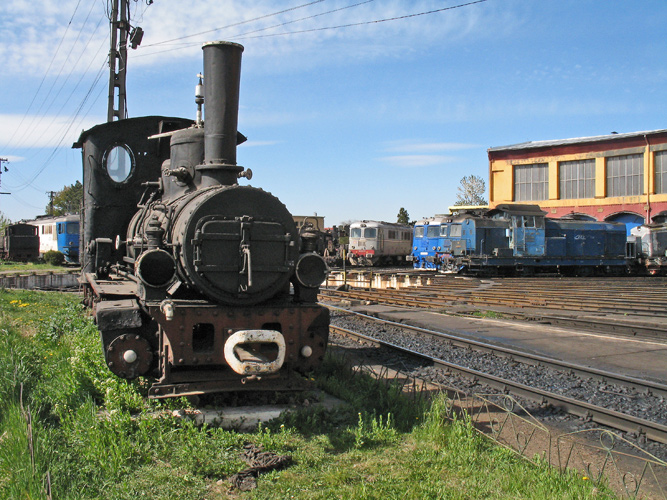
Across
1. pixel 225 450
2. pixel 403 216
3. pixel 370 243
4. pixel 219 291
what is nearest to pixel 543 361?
pixel 219 291

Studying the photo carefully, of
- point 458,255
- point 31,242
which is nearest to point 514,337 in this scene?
point 458,255

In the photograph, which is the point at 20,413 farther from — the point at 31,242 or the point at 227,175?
the point at 31,242

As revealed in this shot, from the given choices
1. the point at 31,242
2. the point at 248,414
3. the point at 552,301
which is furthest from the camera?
the point at 31,242

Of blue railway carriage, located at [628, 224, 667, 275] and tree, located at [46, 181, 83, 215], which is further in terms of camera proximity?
tree, located at [46, 181, 83, 215]

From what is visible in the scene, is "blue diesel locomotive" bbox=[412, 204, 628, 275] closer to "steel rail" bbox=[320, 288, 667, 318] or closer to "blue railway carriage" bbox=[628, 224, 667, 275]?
"blue railway carriage" bbox=[628, 224, 667, 275]

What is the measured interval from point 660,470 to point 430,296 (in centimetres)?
1261

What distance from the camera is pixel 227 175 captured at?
6430 mm

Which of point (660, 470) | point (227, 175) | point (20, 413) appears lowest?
point (660, 470)

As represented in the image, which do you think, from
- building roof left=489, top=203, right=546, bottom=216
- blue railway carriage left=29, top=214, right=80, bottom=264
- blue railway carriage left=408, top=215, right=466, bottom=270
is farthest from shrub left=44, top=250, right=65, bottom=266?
building roof left=489, top=203, right=546, bottom=216

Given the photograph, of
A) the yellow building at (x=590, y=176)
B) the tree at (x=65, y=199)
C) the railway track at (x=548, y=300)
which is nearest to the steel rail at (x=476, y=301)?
the railway track at (x=548, y=300)

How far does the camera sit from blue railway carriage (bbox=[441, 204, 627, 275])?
995 inches

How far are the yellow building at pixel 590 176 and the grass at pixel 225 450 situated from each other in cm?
3275

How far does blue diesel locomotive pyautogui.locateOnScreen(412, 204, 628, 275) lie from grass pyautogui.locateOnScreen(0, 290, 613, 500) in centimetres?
1981

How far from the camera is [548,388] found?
23.4ft
